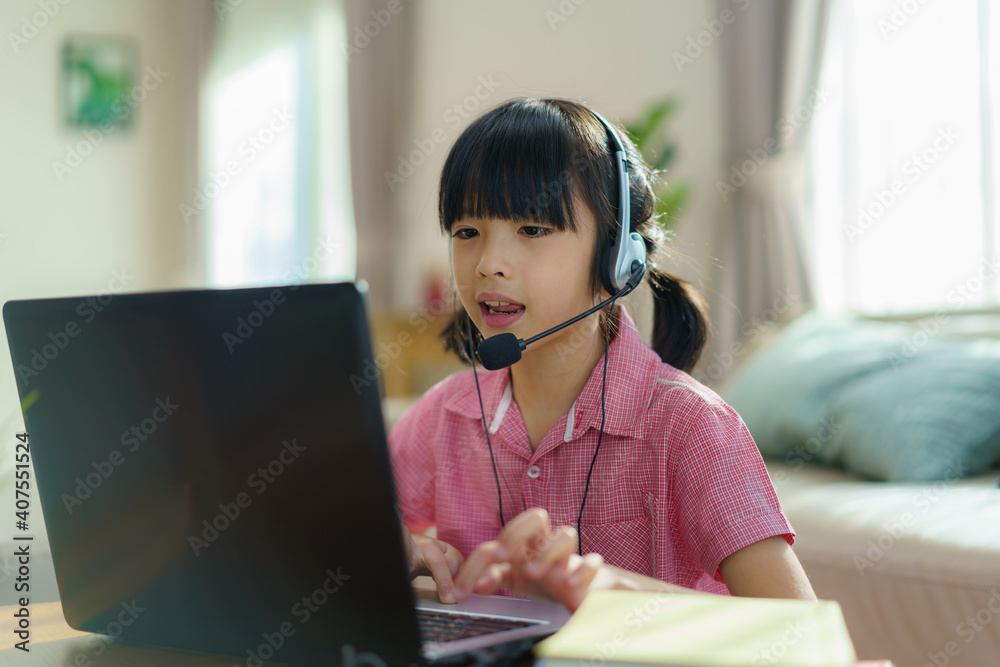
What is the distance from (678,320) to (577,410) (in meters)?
0.21

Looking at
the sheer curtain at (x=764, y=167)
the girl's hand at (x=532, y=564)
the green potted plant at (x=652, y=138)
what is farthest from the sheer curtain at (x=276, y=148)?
the girl's hand at (x=532, y=564)

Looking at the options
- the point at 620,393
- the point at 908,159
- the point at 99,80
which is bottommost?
the point at 620,393

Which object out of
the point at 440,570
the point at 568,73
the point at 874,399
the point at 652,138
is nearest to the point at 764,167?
the point at 652,138

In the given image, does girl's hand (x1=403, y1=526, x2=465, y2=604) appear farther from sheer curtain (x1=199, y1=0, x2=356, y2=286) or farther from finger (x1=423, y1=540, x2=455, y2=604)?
sheer curtain (x1=199, y1=0, x2=356, y2=286)

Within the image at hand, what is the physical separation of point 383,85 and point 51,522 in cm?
358

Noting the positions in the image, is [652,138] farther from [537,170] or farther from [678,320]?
[537,170]

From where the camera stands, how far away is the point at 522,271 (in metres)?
0.84

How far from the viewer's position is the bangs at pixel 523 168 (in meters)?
0.84

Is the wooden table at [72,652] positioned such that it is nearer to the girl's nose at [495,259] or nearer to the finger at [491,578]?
the finger at [491,578]

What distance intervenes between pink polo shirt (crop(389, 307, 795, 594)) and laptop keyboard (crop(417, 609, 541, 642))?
247mm

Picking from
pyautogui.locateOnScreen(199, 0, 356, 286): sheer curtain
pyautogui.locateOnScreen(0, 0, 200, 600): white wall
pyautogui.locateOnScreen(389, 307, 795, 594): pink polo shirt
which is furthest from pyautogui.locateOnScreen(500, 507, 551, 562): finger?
pyautogui.locateOnScreen(199, 0, 356, 286): sheer curtain

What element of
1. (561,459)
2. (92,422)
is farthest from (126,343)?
(561,459)

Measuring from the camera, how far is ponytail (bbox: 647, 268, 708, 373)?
1015mm

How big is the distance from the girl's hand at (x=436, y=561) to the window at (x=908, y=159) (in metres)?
1.89
